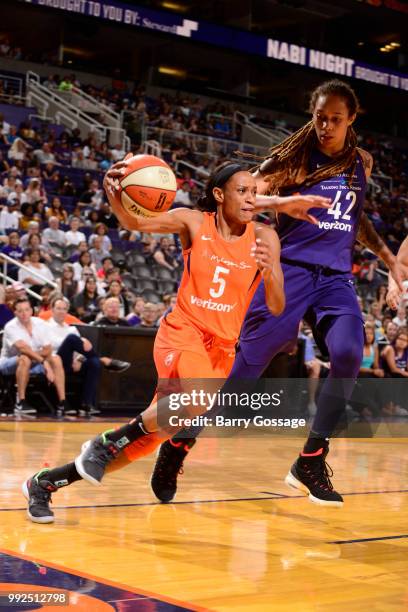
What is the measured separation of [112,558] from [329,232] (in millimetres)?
2131

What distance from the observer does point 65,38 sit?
101ft

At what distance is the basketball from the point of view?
175 inches

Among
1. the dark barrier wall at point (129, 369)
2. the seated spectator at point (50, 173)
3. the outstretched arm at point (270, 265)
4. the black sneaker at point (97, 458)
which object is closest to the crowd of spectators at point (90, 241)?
the seated spectator at point (50, 173)

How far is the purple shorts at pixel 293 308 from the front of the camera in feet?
16.5

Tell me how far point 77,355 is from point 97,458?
23.3ft

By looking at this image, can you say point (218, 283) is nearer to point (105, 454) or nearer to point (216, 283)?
point (216, 283)

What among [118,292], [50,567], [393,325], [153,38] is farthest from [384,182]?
[50,567]

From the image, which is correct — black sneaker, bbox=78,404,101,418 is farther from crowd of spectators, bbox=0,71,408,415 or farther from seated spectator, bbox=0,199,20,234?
seated spectator, bbox=0,199,20,234

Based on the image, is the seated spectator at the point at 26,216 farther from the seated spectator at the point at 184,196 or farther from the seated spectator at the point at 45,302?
the seated spectator at the point at 184,196

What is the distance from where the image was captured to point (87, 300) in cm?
1341

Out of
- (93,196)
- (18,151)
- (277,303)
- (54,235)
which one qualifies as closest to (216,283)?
(277,303)

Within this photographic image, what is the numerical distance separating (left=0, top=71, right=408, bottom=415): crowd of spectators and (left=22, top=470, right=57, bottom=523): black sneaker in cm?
701

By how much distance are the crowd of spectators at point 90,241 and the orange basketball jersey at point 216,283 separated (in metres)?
7.29

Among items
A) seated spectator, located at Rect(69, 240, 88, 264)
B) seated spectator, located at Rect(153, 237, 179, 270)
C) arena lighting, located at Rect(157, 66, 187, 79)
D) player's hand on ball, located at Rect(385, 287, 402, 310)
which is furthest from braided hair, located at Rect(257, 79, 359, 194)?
arena lighting, located at Rect(157, 66, 187, 79)
